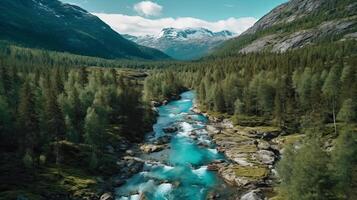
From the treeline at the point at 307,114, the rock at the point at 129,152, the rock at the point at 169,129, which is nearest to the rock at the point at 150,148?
the rock at the point at 129,152

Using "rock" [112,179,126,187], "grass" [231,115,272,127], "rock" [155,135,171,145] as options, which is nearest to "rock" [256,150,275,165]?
"grass" [231,115,272,127]

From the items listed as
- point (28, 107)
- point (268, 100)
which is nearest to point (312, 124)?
point (268, 100)

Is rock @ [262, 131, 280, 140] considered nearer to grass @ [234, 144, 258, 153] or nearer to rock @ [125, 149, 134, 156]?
grass @ [234, 144, 258, 153]

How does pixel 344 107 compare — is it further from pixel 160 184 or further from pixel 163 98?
pixel 163 98

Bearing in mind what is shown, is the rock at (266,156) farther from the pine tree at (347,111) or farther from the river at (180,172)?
the pine tree at (347,111)

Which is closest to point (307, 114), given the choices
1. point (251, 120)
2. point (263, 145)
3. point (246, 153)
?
point (251, 120)

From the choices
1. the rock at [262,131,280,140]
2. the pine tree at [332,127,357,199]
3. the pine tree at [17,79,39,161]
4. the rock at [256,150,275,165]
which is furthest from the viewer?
the rock at [262,131,280,140]

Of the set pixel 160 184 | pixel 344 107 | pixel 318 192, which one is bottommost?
pixel 160 184
